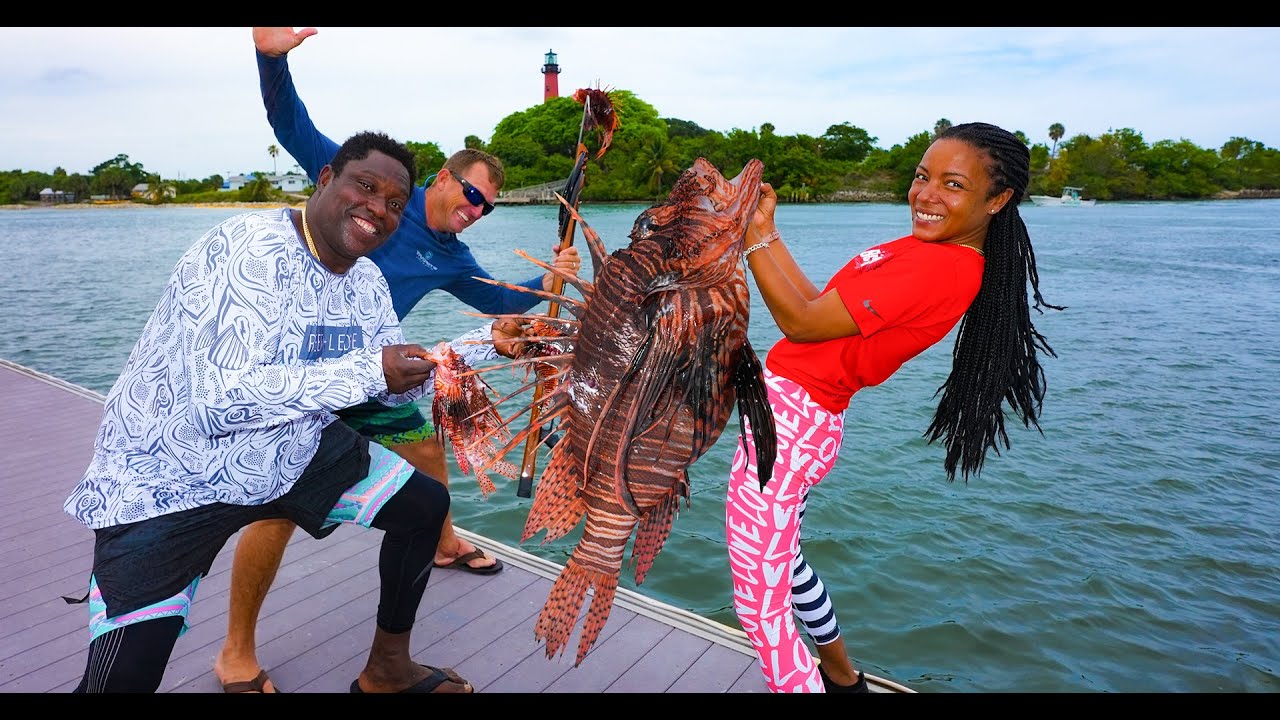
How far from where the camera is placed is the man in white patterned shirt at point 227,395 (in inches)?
79.6

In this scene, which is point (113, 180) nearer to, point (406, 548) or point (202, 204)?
point (202, 204)

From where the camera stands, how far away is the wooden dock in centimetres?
312

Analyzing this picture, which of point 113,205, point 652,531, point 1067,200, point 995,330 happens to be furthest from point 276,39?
point 113,205

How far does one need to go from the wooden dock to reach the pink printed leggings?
74cm

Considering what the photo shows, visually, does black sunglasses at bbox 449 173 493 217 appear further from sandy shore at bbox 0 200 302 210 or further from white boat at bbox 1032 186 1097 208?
sandy shore at bbox 0 200 302 210

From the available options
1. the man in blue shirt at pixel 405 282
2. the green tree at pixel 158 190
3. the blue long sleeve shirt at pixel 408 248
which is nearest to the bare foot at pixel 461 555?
the man in blue shirt at pixel 405 282

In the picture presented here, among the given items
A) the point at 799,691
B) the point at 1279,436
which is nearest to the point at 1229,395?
the point at 1279,436

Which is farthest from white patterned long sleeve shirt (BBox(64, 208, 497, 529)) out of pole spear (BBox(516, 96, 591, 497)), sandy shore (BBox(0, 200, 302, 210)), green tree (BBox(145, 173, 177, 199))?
green tree (BBox(145, 173, 177, 199))

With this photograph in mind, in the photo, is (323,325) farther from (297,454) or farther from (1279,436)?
(1279,436)

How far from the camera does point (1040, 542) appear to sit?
7.02m

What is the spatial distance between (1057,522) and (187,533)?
7624mm

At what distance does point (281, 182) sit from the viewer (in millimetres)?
110062

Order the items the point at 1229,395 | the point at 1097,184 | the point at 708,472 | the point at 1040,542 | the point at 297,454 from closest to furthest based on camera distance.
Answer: the point at 297,454
the point at 1040,542
the point at 708,472
the point at 1229,395
the point at 1097,184
